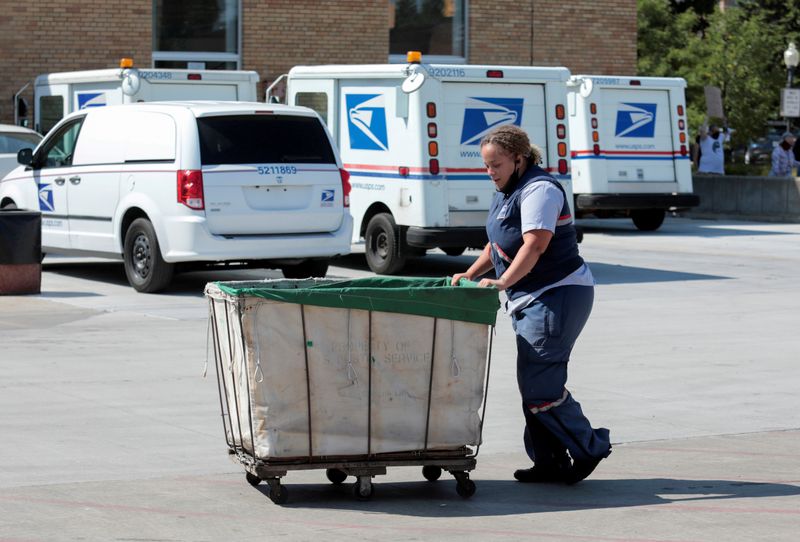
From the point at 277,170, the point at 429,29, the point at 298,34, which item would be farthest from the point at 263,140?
the point at 429,29

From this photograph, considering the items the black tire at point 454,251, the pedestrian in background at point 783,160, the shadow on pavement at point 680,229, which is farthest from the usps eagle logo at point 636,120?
the black tire at point 454,251

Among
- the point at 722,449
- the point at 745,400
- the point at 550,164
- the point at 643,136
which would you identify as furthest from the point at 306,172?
the point at 643,136

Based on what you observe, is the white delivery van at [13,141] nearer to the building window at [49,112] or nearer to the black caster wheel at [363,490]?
the building window at [49,112]

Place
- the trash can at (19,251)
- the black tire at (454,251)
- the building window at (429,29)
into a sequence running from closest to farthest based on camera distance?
the trash can at (19,251) < the black tire at (454,251) < the building window at (429,29)

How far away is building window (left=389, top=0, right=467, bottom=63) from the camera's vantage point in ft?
97.2

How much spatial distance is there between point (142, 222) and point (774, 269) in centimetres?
785

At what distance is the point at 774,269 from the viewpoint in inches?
725

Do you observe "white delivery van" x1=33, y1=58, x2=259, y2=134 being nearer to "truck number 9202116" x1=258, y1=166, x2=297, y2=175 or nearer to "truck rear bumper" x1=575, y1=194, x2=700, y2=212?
"truck rear bumper" x1=575, y1=194, x2=700, y2=212

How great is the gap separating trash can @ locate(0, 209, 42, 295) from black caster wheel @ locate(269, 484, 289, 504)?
28.6 ft

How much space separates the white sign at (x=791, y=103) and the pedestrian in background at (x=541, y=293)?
88.3 ft

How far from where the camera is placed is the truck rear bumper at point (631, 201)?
23.7 meters

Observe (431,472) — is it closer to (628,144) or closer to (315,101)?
(315,101)

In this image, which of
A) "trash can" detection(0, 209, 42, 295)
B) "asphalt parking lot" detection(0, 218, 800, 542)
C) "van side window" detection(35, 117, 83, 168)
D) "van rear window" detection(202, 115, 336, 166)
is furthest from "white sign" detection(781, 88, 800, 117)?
"trash can" detection(0, 209, 42, 295)

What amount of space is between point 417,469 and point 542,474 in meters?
0.68
